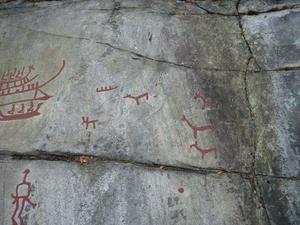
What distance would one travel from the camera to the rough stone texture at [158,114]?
2.65 m

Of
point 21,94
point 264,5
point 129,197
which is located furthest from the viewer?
point 264,5

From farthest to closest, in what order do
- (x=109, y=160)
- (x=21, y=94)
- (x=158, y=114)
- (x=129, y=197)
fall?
(x=21, y=94) < (x=158, y=114) < (x=109, y=160) < (x=129, y=197)

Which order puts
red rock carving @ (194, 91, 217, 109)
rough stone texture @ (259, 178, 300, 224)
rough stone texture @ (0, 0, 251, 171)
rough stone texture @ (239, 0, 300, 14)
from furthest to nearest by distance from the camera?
1. rough stone texture @ (239, 0, 300, 14)
2. red rock carving @ (194, 91, 217, 109)
3. rough stone texture @ (0, 0, 251, 171)
4. rough stone texture @ (259, 178, 300, 224)

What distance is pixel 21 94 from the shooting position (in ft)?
10.9

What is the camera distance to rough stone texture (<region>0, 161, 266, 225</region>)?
2582 mm

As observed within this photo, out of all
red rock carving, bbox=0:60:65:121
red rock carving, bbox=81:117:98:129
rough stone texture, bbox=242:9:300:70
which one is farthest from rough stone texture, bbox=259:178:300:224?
red rock carving, bbox=0:60:65:121

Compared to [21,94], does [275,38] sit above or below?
above

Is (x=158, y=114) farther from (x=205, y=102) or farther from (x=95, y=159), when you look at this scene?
(x=95, y=159)

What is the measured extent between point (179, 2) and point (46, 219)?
2423 millimetres

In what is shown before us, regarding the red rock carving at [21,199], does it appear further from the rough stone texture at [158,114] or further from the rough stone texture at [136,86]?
the rough stone texture at [136,86]

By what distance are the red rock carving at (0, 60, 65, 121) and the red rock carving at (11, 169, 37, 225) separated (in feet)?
1.92

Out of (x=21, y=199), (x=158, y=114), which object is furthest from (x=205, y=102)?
(x=21, y=199)

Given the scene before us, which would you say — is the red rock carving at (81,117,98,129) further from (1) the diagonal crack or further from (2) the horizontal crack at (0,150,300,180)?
(1) the diagonal crack

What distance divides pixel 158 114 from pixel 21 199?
119 cm
